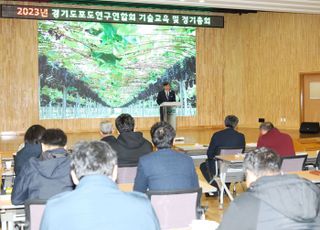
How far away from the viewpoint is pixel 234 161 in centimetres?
582

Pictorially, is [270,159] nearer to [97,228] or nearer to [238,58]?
[97,228]

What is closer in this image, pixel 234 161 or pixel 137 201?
pixel 137 201

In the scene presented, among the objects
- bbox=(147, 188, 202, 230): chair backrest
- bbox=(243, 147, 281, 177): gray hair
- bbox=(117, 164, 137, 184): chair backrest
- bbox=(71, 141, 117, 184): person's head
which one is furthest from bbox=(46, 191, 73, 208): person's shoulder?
bbox=(117, 164, 137, 184): chair backrest

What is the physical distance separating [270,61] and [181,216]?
1327 centimetres

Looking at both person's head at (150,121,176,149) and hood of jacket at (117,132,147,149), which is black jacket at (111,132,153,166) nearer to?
hood of jacket at (117,132,147,149)

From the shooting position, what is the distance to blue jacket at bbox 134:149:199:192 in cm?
370

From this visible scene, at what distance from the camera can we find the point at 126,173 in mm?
4840

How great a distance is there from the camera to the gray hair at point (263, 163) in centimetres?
248

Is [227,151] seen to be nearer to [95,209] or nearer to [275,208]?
[275,208]

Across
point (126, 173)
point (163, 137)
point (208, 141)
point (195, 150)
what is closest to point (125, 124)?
point (126, 173)

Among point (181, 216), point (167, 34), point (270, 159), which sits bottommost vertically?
point (181, 216)

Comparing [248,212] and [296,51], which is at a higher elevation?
[296,51]

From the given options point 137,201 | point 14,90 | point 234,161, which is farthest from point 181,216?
point 14,90

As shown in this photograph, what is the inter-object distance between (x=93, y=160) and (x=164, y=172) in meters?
1.60
